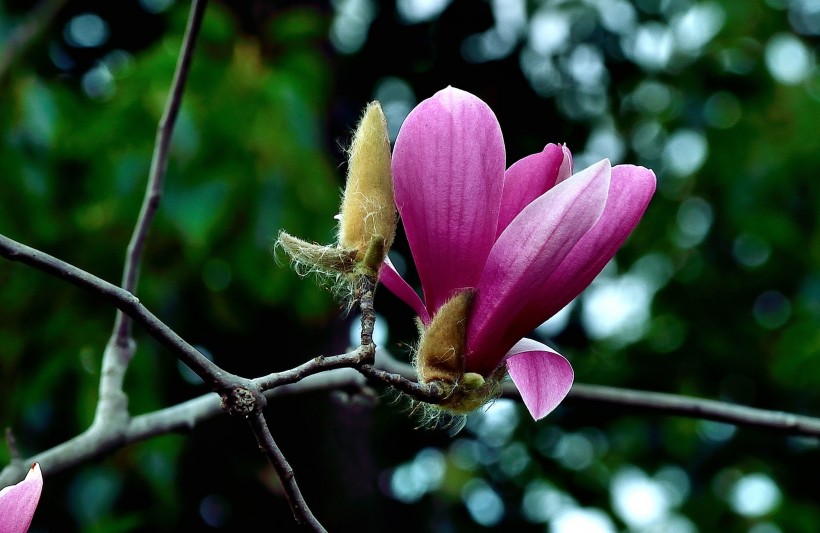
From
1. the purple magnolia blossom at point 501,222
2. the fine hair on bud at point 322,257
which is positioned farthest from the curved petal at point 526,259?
the fine hair on bud at point 322,257

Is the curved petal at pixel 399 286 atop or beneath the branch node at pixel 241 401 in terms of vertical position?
beneath

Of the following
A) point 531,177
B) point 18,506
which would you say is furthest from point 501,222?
point 18,506

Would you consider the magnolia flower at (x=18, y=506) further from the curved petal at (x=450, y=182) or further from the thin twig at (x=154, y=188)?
the thin twig at (x=154, y=188)

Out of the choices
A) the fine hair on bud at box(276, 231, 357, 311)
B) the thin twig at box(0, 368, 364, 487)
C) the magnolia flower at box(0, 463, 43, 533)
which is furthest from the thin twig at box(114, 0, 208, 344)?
the magnolia flower at box(0, 463, 43, 533)

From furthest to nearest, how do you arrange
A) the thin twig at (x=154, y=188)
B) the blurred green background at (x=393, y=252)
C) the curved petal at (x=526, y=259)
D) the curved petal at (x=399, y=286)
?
1. the blurred green background at (x=393, y=252)
2. the thin twig at (x=154, y=188)
3. the curved petal at (x=399, y=286)
4. the curved petal at (x=526, y=259)

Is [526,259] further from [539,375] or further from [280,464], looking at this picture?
[280,464]

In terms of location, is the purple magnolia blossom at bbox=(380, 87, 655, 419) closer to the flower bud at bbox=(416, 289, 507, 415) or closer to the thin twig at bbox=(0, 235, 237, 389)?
the flower bud at bbox=(416, 289, 507, 415)
